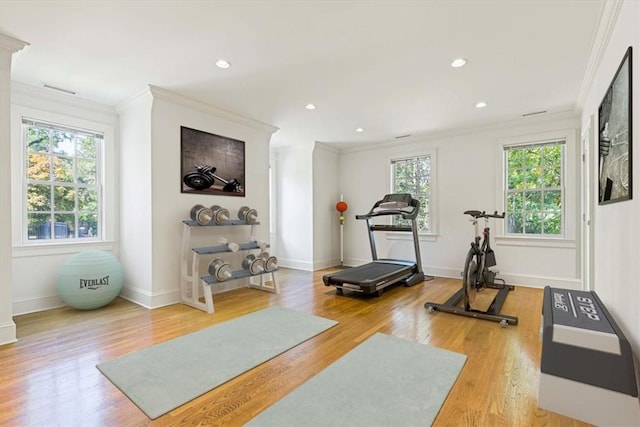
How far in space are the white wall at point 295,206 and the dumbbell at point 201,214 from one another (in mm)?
2718

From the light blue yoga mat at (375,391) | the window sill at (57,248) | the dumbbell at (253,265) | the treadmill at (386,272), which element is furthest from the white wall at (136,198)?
the light blue yoga mat at (375,391)

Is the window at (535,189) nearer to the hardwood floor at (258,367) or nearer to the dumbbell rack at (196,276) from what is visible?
the hardwood floor at (258,367)

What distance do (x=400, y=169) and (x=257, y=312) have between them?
4212 mm

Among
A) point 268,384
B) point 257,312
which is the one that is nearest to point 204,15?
point 268,384

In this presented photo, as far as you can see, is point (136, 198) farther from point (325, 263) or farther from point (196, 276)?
point (325, 263)

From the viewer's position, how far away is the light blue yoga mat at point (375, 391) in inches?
69.8

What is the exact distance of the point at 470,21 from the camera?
97.1 inches

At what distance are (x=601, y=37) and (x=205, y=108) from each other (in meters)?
4.40

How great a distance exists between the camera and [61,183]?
13.1 ft

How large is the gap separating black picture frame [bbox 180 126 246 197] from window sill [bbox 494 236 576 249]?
443cm

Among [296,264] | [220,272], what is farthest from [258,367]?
[296,264]

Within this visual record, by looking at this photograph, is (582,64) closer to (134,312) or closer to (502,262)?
(502,262)

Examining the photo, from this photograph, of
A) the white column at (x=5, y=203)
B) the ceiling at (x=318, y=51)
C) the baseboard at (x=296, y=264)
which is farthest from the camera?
the baseboard at (x=296, y=264)

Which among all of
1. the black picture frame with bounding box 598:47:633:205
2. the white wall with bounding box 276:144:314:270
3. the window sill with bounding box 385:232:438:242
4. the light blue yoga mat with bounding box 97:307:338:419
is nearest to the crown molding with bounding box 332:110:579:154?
the white wall with bounding box 276:144:314:270
